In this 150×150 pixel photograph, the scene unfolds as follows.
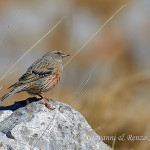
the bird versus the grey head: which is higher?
the grey head

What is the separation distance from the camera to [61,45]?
12.5 m

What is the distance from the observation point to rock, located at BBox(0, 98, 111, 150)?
4.57 meters

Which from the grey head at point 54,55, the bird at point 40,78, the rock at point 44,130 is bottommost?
the rock at point 44,130

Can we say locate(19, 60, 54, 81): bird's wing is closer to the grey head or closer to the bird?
the bird

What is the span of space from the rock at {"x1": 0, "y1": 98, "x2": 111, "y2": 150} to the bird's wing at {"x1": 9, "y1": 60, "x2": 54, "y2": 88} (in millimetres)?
654

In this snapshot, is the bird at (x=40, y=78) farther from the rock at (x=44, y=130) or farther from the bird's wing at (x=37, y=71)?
the rock at (x=44, y=130)

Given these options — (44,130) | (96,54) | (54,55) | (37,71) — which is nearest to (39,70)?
(37,71)

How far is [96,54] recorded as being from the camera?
12656 mm

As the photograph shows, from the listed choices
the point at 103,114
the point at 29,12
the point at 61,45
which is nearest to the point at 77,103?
the point at 103,114

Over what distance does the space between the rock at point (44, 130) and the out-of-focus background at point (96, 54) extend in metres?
0.38

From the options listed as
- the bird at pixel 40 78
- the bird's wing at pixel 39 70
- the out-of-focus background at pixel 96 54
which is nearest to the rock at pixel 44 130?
the out-of-focus background at pixel 96 54

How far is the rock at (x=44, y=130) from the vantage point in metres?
4.57

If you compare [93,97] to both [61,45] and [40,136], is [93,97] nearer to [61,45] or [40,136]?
[40,136]

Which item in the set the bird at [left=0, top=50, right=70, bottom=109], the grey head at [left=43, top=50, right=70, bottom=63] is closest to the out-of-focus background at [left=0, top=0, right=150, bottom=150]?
the bird at [left=0, top=50, right=70, bottom=109]
